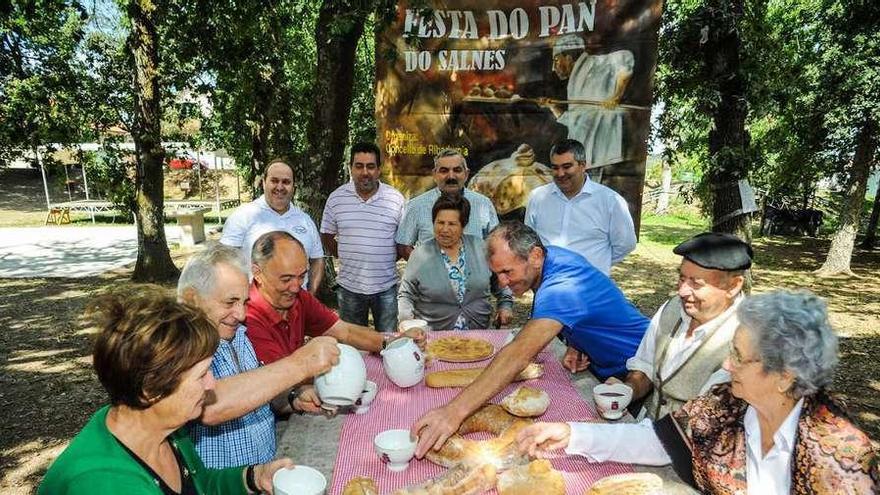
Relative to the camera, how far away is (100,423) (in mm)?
1236

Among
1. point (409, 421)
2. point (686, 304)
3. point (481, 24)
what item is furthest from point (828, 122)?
point (409, 421)

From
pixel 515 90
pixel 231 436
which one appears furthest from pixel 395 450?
pixel 515 90

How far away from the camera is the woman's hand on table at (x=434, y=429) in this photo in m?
1.69

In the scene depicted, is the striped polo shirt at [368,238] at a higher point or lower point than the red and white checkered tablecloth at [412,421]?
higher

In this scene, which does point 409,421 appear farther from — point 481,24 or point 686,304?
point 481,24

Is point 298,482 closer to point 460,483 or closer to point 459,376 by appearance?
point 460,483

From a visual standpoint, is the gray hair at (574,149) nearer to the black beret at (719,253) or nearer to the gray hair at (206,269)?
the black beret at (719,253)

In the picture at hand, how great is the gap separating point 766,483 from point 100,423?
6.31ft

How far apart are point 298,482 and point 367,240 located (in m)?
2.75

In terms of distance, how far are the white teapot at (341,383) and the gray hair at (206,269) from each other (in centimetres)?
51

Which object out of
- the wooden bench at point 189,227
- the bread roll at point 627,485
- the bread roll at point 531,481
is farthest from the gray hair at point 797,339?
the wooden bench at point 189,227

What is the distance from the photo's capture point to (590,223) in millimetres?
3830

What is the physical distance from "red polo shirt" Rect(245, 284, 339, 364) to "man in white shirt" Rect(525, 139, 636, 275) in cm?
217

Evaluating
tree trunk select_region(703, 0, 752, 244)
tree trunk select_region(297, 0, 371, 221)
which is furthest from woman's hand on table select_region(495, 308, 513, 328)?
tree trunk select_region(297, 0, 371, 221)
